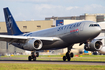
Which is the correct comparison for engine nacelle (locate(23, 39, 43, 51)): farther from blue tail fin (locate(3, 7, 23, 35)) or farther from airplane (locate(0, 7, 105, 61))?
blue tail fin (locate(3, 7, 23, 35))

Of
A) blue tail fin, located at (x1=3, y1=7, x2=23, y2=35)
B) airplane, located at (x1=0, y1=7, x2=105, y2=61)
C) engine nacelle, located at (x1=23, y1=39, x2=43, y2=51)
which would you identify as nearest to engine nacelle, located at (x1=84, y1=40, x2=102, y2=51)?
airplane, located at (x1=0, y1=7, x2=105, y2=61)

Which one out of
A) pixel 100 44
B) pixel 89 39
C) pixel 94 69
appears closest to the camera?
pixel 94 69

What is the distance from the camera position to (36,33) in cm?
5044

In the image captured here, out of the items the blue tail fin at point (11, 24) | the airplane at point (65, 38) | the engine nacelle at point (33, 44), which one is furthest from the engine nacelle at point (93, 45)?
the blue tail fin at point (11, 24)

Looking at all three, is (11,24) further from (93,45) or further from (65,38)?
(93,45)

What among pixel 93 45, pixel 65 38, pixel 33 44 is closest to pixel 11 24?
pixel 33 44

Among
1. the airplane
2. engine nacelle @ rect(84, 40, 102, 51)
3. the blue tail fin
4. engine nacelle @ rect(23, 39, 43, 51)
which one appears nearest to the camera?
the airplane

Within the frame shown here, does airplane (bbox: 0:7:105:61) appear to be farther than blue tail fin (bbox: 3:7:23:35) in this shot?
No

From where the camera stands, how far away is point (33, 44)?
40812mm

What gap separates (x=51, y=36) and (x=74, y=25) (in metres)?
6.21

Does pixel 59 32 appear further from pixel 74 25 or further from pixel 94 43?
pixel 94 43

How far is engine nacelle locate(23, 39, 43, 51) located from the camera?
40828 millimetres

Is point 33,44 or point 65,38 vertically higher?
point 65,38

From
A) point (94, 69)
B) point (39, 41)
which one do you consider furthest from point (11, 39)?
point (94, 69)
